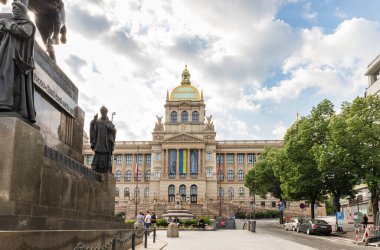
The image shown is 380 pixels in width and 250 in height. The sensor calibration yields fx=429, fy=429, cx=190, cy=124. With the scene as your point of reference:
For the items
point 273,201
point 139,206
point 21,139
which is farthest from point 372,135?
point 273,201

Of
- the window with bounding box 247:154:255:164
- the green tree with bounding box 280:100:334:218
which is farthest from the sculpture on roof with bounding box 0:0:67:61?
the window with bounding box 247:154:255:164

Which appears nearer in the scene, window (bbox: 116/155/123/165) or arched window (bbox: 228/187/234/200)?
arched window (bbox: 228/187/234/200)

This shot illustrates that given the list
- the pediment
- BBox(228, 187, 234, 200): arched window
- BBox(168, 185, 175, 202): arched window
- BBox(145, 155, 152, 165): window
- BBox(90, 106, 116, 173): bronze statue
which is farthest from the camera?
BBox(145, 155, 152, 165): window

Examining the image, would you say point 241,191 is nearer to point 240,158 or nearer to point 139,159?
point 240,158

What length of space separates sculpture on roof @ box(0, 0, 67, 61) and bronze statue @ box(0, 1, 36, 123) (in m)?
5.02

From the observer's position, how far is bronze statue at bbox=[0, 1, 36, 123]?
8195mm

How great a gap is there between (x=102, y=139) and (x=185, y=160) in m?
89.0

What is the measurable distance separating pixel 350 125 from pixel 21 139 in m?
29.1

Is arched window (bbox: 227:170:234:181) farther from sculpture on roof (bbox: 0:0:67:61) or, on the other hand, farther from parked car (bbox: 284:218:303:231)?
sculpture on roof (bbox: 0:0:67:61)

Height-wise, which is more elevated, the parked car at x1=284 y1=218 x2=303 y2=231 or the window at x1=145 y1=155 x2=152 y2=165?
the window at x1=145 y1=155 x2=152 y2=165

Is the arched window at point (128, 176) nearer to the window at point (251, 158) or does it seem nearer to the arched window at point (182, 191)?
the arched window at point (182, 191)

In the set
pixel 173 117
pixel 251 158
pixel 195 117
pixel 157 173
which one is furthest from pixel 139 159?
pixel 251 158

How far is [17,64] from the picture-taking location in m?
8.34

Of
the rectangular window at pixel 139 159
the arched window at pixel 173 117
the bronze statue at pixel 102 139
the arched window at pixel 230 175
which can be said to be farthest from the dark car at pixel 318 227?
the rectangular window at pixel 139 159
